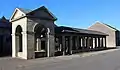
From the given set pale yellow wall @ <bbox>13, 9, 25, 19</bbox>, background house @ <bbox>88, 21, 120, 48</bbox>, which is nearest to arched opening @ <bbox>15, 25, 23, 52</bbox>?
pale yellow wall @ <bbox>13, 9, 25, 19</bbox>

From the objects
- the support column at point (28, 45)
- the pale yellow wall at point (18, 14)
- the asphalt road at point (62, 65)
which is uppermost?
the pale yellow wall at point (18, 14)

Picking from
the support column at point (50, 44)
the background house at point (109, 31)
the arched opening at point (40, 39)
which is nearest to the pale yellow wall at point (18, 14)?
the arched opening at point (40, 39)

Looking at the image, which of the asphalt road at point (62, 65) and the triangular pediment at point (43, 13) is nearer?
the asphalt road at point (62, 65)

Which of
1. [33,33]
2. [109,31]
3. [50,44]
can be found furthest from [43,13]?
[109,31]

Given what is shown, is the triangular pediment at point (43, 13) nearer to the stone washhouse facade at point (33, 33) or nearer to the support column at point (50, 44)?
the stone washhouse facade at point (33, 33)

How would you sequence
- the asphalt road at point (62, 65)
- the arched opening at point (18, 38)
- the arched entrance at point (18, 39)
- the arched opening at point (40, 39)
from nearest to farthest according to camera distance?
the asphalt road at point (62, 65) → the arched opening at point (40, 39) → the arched entrance at point (18, 39) → the arched opening at point (18, 38)

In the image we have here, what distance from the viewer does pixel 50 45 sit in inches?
941

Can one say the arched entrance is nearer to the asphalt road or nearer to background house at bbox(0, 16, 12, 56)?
background house at bbox(0, 16, 12, 56)

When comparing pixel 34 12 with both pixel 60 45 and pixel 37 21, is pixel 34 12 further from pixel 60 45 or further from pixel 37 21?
pixel 60 45

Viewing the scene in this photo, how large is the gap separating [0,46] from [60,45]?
8.35 metres

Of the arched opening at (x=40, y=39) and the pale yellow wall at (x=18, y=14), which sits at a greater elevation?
the pale yellow wall at (x=18, y=14)

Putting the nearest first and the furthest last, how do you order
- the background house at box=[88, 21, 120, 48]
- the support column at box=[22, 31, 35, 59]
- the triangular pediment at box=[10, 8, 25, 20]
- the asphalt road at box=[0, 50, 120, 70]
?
the asphalt road at box=[0, 50, 120, 70] < the support column at box=[22, 31, 35, 59] < the triangular pediment at box=[10, 8, 25, 20] < the background house at box=[88, 21, 120, 48]

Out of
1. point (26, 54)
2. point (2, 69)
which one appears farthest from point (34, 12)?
point (2, 69)

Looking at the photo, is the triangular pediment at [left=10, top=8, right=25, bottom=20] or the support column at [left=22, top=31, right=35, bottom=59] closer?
the support column at [left=22, top=31, right=35, bottom=59]
